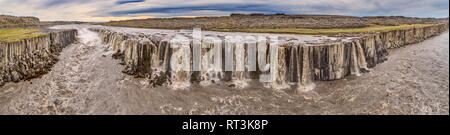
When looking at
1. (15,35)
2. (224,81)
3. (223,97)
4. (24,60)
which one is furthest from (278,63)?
(15,35)

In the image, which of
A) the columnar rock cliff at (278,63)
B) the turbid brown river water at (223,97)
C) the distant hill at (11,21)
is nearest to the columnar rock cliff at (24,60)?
the turbid brown river water at (223,97)

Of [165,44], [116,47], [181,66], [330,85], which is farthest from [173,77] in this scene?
[116,47]

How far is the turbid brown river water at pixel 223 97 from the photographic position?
48.9 feet

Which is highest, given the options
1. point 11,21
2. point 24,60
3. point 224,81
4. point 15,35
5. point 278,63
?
point 11,21

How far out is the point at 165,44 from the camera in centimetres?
2273

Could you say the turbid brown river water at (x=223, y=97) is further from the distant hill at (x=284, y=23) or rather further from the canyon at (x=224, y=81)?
the distant hill at (x=284, y=23)

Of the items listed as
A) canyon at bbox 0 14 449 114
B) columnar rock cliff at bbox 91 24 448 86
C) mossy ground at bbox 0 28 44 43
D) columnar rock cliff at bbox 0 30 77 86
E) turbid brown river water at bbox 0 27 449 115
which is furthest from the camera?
mossy ground at bbox 0 28 44 43

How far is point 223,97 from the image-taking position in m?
17.2

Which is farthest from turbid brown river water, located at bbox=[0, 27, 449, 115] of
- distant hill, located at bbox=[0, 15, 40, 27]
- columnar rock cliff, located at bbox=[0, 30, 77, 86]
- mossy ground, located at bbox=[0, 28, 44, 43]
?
distant hill, located at bbox=[0, 15, 40, 27]

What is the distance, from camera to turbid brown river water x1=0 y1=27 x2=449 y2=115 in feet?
48.9

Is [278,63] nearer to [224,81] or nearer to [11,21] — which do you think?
[224,81]

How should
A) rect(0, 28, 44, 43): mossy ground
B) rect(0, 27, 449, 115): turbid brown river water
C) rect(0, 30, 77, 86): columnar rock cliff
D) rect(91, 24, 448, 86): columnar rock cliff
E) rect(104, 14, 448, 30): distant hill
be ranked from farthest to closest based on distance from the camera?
rect(104, 14, 448, 30): distant hill
rect(0, 28, 44, 43): mossy ground
rect(91, 24, 448, 86): columnar rock cliff
rect(0, 30, 77, 86): columnar rock cliff
rect(0, 27, 449, 115): turbid brown river water

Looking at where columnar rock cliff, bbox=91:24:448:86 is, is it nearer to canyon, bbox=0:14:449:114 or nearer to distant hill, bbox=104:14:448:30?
canyon, bbox=0:14:449:114

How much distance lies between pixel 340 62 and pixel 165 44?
1763cm
